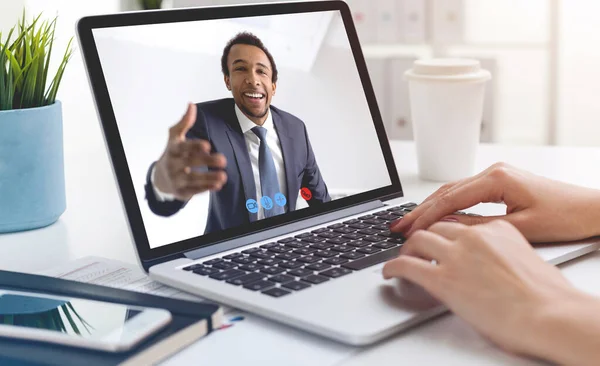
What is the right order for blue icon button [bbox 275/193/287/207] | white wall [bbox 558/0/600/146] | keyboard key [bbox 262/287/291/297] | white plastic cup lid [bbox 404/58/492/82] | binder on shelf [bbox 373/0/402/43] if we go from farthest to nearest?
binder on shelf [bbox 373/0/402/43] → white wall [bbox 558/0/600/146] → white plastic cup lid [bbox 404/58/492/82] → blue icon button [bbox 275/193/287/207] → keyboard key [bbox 262/287/291/297]

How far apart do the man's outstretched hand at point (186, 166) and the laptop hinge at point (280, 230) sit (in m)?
0.06

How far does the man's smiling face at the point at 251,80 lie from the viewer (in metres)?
0.86

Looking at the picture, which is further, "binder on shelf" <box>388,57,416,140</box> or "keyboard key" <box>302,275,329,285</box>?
"binder on shelf" <box>388,57,416,140</box>

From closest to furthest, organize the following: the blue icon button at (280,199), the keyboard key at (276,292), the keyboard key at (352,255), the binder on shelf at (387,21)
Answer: the keyboard key at (276,292)
the keyboard key at (352,255)
the blue icon button at (280,199)
the binder on shelf at (387,21)

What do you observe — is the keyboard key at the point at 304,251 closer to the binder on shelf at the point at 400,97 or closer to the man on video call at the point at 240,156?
the man on video call at the point at 240,156

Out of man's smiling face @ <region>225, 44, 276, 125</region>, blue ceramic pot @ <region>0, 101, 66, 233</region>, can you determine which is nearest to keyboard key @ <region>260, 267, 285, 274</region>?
man's smiling face @ <region>225, 44, 276, 125</region>

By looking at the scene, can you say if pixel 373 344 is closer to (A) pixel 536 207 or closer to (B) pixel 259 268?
(B) pixel 259 268

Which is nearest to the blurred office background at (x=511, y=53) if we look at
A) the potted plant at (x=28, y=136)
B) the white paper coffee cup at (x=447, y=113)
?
the white paper coffee cup at (x=447, y=113)

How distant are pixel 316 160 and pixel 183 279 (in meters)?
0.27

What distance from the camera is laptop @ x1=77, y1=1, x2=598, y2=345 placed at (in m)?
0.67

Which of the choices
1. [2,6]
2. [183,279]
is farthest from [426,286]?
[2,6]

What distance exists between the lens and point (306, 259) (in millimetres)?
740

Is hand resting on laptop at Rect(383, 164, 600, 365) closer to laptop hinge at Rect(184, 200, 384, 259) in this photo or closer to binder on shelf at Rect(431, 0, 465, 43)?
laptop hinge at Rect(184, 200, 384, 259)

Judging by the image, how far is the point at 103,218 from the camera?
104 centimetres
